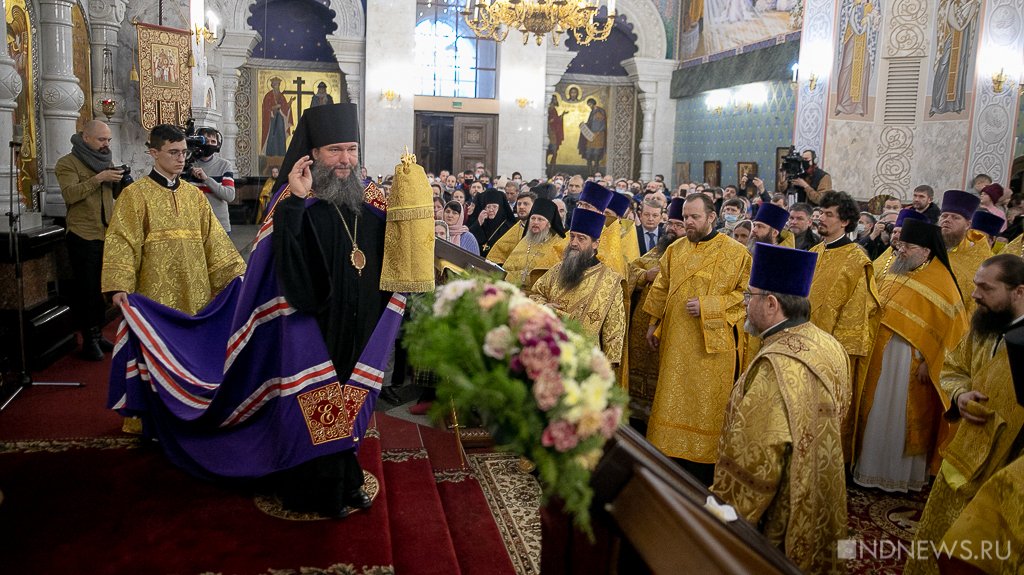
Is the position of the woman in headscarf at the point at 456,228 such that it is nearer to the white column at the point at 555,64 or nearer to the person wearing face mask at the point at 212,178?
the person wearing face mask at the point at 212,178

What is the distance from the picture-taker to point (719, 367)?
186 inches

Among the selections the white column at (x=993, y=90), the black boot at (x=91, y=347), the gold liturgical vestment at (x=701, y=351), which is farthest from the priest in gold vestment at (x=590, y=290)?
the white column at (x=993, y=90)

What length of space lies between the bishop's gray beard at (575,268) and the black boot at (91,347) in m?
3.74

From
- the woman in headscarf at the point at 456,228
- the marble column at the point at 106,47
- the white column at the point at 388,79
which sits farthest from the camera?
the white column at the point at 388,79

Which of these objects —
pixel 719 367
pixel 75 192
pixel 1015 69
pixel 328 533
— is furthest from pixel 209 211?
pixel 1015 69

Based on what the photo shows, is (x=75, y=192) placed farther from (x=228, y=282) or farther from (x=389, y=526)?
(x=389, y=526)

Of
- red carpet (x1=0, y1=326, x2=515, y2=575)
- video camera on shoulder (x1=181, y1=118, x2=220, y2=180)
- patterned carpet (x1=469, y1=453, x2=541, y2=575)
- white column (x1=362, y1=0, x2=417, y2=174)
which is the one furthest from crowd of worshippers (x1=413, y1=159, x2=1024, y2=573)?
white column (x1=362, y1=0, x2=417, y2=174)

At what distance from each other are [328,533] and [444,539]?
19.8 inches

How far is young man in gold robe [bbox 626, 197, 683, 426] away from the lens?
5469 mm

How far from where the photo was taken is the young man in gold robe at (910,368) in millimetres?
4680

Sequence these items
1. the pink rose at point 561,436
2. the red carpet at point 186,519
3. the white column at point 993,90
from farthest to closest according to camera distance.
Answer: the white column at point 993,90, the red carpet at point 186,519, the pink rose at point 561,436

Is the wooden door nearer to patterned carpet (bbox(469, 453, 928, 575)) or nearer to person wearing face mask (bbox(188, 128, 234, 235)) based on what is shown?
person wearing face mask (bbox(188, 128, 234, 235))

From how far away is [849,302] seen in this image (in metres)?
4.73

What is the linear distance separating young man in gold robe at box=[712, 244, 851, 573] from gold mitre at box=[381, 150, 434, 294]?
1436 mm
